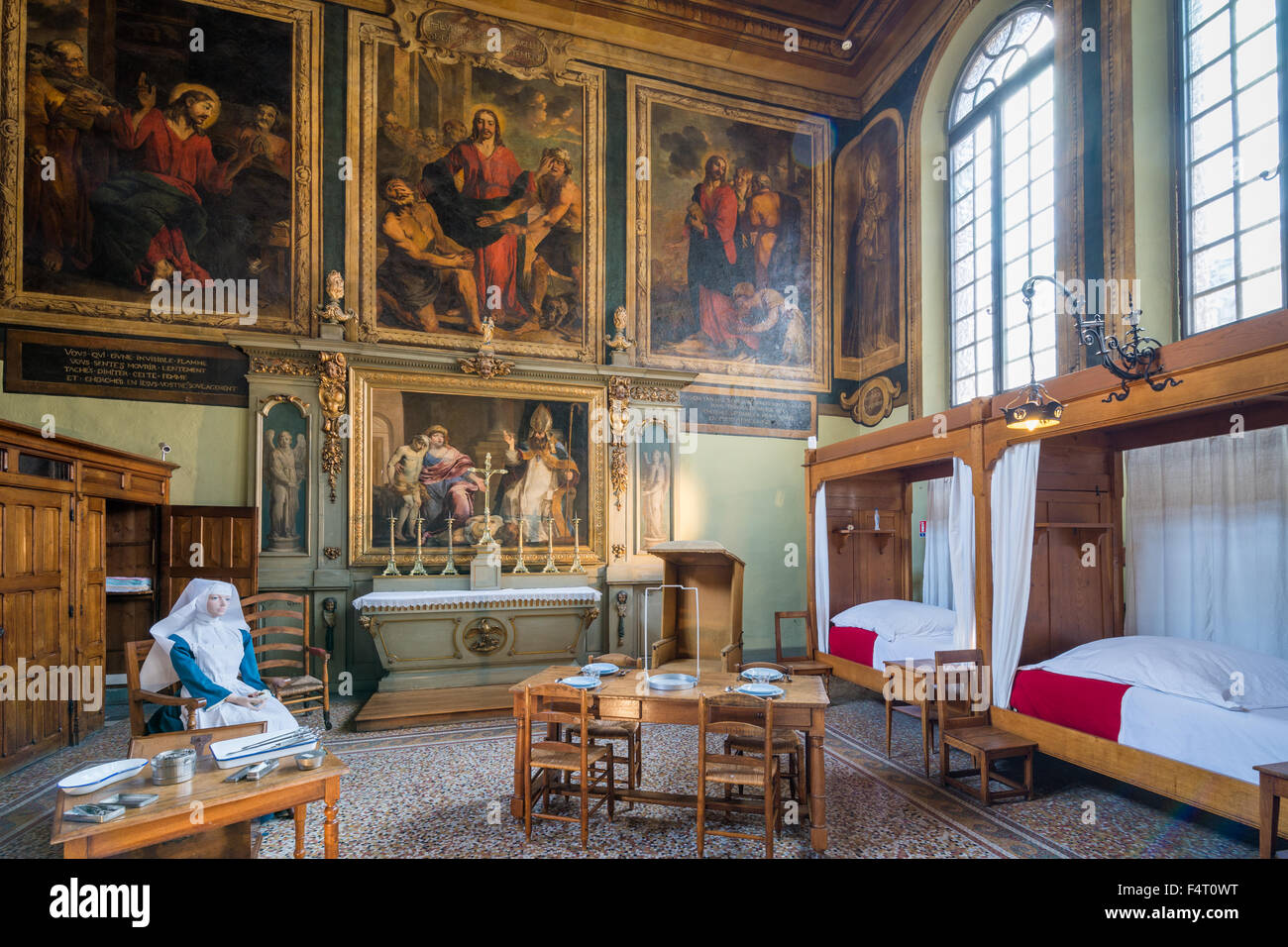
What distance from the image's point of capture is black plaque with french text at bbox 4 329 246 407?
282 inches

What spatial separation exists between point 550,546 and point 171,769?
18.4ft

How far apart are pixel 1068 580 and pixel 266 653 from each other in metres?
7.90

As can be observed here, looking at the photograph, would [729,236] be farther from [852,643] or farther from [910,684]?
[910,684]

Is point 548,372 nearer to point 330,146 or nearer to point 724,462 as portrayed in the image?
point 724,462

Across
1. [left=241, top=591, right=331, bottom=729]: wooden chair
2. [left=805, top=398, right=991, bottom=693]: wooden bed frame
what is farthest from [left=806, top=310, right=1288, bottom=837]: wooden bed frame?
[left=241, top=591, right=331, bottom=729]: wooden chair

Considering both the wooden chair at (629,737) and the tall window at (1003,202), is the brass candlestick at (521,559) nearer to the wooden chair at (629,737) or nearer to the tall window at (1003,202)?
the wooden chair at (629,737)

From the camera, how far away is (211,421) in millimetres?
7676

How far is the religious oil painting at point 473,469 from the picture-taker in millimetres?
8031

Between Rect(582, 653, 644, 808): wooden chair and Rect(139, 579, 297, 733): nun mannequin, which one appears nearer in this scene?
Rect(139, 579, 297, 733): nun mannequin

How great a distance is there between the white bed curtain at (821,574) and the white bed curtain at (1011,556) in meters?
2.61

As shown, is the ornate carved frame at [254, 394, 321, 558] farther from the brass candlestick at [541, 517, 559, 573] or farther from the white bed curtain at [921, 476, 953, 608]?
the white bed curtain at [921, 476, 953, 608]

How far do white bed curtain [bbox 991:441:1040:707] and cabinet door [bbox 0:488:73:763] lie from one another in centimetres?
739

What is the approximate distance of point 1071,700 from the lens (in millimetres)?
4668
